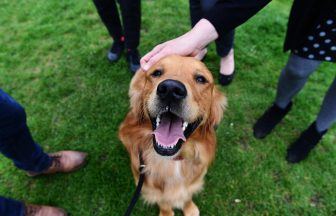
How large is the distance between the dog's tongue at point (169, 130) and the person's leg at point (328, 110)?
1445 millimetres

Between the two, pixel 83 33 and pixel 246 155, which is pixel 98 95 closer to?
pixel 83 33

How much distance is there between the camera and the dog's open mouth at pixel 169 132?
189 centimetres

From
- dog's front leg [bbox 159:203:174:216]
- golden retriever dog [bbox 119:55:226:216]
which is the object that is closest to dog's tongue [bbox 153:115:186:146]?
golden retriever dog [bbox 119:55:226:216]

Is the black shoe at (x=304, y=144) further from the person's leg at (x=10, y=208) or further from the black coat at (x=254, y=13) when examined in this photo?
the person's leg at (x=10, y=208)

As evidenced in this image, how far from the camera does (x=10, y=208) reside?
2248 mm

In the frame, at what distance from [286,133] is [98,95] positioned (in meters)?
2.18

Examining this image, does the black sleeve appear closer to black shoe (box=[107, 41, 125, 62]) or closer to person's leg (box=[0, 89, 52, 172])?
person's leg (box=[0, 89, 52, 172])

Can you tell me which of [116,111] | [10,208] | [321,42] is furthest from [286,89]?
[10,208]

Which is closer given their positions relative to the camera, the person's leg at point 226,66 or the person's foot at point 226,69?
the person's leg at point 226,66

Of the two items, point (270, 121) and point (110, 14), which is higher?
point (110, 14)

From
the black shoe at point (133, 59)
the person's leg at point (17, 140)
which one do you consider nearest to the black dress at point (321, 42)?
the black shoe at point (133, 59)

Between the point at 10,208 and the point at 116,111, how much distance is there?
1.46 m

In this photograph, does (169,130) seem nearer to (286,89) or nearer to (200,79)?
(200,79)

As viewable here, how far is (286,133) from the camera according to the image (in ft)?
10.6
